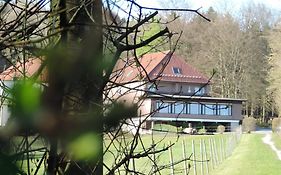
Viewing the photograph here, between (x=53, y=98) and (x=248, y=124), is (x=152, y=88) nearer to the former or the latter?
(x=53, y=98)

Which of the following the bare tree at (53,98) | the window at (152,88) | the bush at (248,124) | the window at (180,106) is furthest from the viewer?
the bush at (248,124)

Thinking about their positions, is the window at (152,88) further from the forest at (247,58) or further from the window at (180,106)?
the forest at (247,58)

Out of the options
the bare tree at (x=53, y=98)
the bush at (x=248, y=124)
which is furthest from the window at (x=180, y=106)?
the bush at (x=248, y=124)

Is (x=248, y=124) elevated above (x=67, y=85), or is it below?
below

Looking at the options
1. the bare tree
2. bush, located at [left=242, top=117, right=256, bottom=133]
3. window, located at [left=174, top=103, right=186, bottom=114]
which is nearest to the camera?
the bare tree

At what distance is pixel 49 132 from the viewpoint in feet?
3.08

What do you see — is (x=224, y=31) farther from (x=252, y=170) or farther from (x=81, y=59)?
(x=81, y=59)

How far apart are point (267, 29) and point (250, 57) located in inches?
136

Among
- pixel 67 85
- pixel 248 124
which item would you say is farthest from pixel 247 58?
pixel 67 85

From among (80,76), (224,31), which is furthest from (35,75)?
(224,31)

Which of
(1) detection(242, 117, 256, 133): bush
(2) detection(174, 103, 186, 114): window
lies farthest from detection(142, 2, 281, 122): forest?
(2) detection(174, 103, 186, 114): window

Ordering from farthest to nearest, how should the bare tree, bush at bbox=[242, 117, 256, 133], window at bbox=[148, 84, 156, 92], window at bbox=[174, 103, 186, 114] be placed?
bush at bbox=[242, 117, 256, 133] < window at bbox=[174, 103, 186, 114] < window at bbox=[148, 84, 156, 92] < the bare tree

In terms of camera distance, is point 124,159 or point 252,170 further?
point 252,170

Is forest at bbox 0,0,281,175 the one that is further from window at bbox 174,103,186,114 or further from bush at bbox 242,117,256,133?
bush at bbox 242,117,256,133
